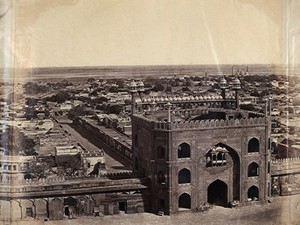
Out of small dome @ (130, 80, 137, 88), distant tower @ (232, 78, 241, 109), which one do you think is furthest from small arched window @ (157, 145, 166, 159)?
distant tower @ (232, 78, 241, 109)

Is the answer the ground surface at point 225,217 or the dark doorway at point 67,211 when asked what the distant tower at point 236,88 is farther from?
the dark doorway at point 67,211

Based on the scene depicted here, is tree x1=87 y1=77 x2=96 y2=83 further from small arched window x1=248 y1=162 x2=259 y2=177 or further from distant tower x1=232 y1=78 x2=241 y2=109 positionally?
small arched window x1=248 y1=162 x2=259 y2=177

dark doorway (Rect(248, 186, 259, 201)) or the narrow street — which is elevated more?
the narrow street

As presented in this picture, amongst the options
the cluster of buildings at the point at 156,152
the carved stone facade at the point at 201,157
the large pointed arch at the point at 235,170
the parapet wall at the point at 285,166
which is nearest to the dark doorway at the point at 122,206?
the cluster of buildings at the point at 156,152

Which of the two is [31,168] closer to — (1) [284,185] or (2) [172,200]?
(2) [172,200]

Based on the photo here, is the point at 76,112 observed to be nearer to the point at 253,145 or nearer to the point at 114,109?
the point at 114,109

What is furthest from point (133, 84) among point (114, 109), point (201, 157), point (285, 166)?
point (285, 166)

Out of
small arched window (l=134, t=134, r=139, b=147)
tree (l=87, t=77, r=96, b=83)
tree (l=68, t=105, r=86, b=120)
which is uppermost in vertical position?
tree (l=87, t=77, r=96, b=83)

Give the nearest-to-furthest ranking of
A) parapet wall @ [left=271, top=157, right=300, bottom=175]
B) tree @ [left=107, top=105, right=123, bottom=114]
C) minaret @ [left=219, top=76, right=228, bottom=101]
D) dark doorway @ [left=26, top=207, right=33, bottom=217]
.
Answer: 1. dark doorway @ [left=26, top=207, right=33, bottom=217]
2. tree @ [left=107, top=105, right=123, bottom=114]
3. minaret @ [left=219, top=76, right=228, bottom=101]
4. parapet wall @ [left=271, top=157, right=300, bottom=175]
